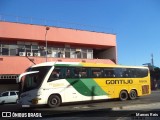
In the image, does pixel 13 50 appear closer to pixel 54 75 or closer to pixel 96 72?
pixel 96 72

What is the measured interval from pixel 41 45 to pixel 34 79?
22.4 meters

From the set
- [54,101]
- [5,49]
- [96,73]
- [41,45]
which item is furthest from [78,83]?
[41,45]

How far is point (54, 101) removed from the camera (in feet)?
66.8

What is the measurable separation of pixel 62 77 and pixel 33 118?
21.4ft

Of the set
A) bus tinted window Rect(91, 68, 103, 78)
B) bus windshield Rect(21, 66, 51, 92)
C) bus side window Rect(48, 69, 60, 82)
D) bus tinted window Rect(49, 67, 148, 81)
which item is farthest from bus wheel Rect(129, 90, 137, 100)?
bus windshield Rect(21, 66, 51, 92)

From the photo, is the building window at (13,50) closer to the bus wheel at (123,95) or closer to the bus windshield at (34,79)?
the bus wheel at (123,95)

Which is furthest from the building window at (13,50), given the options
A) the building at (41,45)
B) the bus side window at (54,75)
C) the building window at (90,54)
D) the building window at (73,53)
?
the bus side window at (54,75)

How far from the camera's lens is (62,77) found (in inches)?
824

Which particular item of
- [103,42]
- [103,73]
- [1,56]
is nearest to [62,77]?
[103,73]

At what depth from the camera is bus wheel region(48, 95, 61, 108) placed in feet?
66.0

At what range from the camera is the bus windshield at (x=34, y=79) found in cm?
1962

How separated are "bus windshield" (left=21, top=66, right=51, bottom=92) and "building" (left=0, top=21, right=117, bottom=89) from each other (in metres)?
17.2

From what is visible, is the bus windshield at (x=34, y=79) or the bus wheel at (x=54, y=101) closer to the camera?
the bus windshield at (x=34, y=79)

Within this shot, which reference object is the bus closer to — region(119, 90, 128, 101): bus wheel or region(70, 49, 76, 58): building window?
region(119, 90, 128, 101): bus wheel
